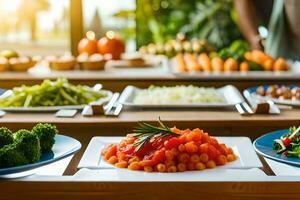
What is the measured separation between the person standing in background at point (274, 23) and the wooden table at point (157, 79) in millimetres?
805

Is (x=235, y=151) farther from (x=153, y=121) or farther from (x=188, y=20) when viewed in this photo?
(x=188, y=20)

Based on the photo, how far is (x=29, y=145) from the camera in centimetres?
162

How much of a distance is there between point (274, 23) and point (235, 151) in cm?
254

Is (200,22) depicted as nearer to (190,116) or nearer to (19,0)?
(19,0)

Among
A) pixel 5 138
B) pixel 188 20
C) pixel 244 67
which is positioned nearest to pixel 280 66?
pixel 244 67

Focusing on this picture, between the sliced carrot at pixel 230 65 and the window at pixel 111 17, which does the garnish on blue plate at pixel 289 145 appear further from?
the window at pixel 111 17

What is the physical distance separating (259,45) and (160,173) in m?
2.74

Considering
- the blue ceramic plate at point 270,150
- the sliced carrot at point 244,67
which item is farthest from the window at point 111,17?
the blue ceramic plate at point 270,150

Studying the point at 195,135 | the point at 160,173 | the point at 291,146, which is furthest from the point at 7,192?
the point at 291,146

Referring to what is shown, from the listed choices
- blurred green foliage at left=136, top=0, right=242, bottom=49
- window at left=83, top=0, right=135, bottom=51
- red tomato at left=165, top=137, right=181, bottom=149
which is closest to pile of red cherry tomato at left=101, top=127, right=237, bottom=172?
red tomato at left=165, top=137, right=181, bottom=149

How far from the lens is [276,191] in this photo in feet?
5.21

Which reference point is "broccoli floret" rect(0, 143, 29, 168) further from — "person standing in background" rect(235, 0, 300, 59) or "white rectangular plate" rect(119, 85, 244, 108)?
"person standing in background" rect(235, 0, 300, 59)

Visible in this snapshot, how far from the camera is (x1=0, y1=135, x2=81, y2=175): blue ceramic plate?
1.58 metres

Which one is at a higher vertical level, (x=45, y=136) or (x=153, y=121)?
(x=45, y=136)
